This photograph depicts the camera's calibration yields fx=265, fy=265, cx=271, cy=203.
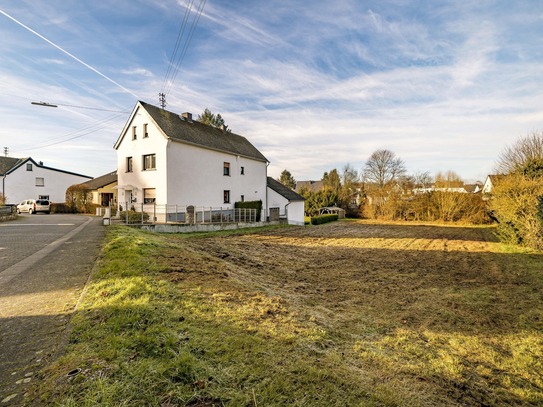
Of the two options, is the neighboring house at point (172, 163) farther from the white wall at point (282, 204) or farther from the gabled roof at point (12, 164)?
the gabled roof at point (12, 164)

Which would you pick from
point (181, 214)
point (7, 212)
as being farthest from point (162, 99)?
point (7, 212)

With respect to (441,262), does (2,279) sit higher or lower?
higher

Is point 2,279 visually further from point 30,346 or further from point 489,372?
point 489,372

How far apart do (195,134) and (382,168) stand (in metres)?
36.4

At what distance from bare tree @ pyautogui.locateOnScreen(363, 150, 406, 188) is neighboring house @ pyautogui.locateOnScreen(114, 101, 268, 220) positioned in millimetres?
31090

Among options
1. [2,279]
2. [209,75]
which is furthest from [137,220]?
[2,279]

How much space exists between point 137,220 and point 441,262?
17.7 meters

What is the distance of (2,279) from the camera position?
5711mm

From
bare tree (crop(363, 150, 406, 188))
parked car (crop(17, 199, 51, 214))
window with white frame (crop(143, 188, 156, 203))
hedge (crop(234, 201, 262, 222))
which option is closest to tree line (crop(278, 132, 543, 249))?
bare tree (crop(363, 150, 406, 188))

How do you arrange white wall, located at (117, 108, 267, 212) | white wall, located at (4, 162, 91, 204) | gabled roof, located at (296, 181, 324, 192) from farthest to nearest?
gabled roof, located at (296, 181, 324, 192) < white wall, located at (4, 162, 91, 204) < white wall, located at (117, 108, 267, 212)

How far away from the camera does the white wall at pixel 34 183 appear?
35853mm

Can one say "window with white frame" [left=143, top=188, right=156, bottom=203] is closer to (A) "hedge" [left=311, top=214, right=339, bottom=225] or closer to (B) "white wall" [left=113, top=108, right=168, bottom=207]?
(B) "white wall" [left=113, top=108, right=168, bottom=207]

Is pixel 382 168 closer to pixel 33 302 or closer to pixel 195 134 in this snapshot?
pixel 195 134

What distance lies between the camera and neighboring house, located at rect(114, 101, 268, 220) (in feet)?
72.3
